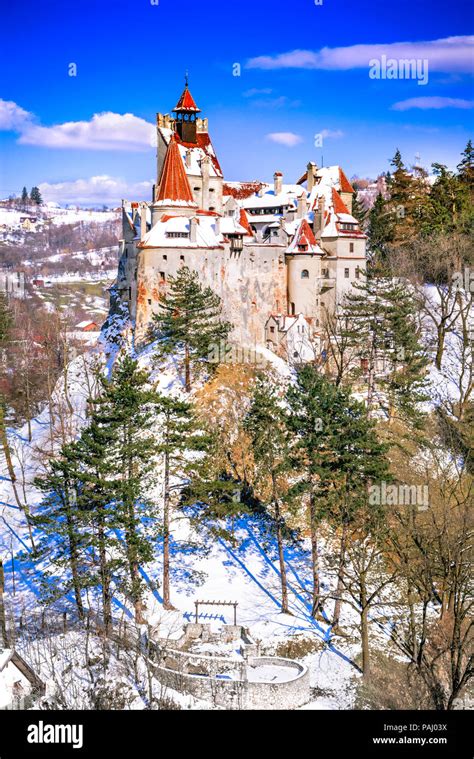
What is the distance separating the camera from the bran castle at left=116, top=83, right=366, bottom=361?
43250 millimetres

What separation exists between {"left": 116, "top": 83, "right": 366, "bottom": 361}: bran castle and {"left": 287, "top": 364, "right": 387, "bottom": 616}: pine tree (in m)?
15.3

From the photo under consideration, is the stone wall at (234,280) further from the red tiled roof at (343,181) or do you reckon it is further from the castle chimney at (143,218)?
the red tiled roof at (343,181)

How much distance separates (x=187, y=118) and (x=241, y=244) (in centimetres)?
1254

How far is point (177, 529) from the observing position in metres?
35.0

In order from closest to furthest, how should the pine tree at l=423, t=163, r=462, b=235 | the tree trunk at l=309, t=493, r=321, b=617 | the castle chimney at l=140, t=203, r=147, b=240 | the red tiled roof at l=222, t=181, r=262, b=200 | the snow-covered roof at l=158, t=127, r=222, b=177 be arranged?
the tree trunk at l=309, t=493, r=321, b=617
the castle chimney at l=140, t=203, r=147, b=240
the snow-covered roof at l=158, t=127, r=222, b=177
the red tiled roof at l=222, t=181, r=262, b=200
the pine tree at l=423, t=163, r=462, b=235

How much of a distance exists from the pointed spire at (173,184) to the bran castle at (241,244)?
61 millimetres

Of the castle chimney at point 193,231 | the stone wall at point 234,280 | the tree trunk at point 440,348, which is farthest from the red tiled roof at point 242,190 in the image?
the tree trunk at point 440,348

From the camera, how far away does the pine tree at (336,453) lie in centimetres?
2916

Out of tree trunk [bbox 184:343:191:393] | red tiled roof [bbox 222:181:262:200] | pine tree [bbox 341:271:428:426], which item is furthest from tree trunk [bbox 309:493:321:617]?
red tiled roof [bbox 222:181:262:200]

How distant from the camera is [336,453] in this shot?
2973cm

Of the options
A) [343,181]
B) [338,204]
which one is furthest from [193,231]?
[343,181]

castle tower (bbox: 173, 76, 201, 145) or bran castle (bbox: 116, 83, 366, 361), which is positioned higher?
castle tower (bbox: 173, 76, 201, 145)

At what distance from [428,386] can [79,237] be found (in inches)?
6129

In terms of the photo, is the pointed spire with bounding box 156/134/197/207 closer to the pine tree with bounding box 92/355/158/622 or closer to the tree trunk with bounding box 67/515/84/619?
the pine tree with bounding box 92/355/158/622
